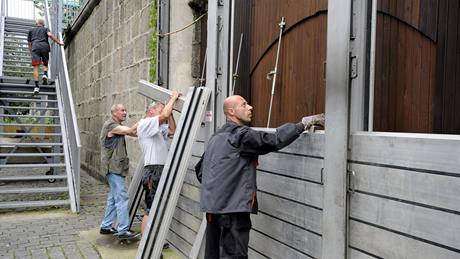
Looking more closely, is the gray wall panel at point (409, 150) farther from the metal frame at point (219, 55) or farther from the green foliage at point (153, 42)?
the green foliage at point (153, 42)

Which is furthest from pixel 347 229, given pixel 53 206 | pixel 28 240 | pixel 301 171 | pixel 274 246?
pixel 53 206

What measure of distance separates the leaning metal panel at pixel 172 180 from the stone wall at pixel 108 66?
10.2ft

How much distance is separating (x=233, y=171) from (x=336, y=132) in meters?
0.84

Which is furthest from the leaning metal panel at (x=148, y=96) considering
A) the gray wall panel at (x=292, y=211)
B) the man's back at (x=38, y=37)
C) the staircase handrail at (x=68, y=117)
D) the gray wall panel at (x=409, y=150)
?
the man's back at (x=38, y=37)

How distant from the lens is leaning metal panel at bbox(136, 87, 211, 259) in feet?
13.2

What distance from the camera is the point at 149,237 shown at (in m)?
4.07

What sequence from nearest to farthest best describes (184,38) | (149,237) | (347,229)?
(347,229), (149,237), (184,38)

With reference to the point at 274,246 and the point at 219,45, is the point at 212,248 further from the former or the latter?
the point at 219,45

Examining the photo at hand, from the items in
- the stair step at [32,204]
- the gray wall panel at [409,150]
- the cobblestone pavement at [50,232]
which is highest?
the gray wall panel at [409,150]

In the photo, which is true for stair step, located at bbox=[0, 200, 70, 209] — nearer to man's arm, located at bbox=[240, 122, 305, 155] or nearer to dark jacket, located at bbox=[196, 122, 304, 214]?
dark jacket, located at bbox=[196, 122, 304, 214]

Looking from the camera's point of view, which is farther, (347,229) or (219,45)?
(219,45)

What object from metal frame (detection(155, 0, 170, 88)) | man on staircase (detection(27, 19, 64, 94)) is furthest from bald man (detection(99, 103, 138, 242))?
man on staircase (detection(27, 19, 64, 94))

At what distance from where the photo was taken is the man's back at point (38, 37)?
10.2m

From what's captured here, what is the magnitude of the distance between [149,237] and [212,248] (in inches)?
37.5
